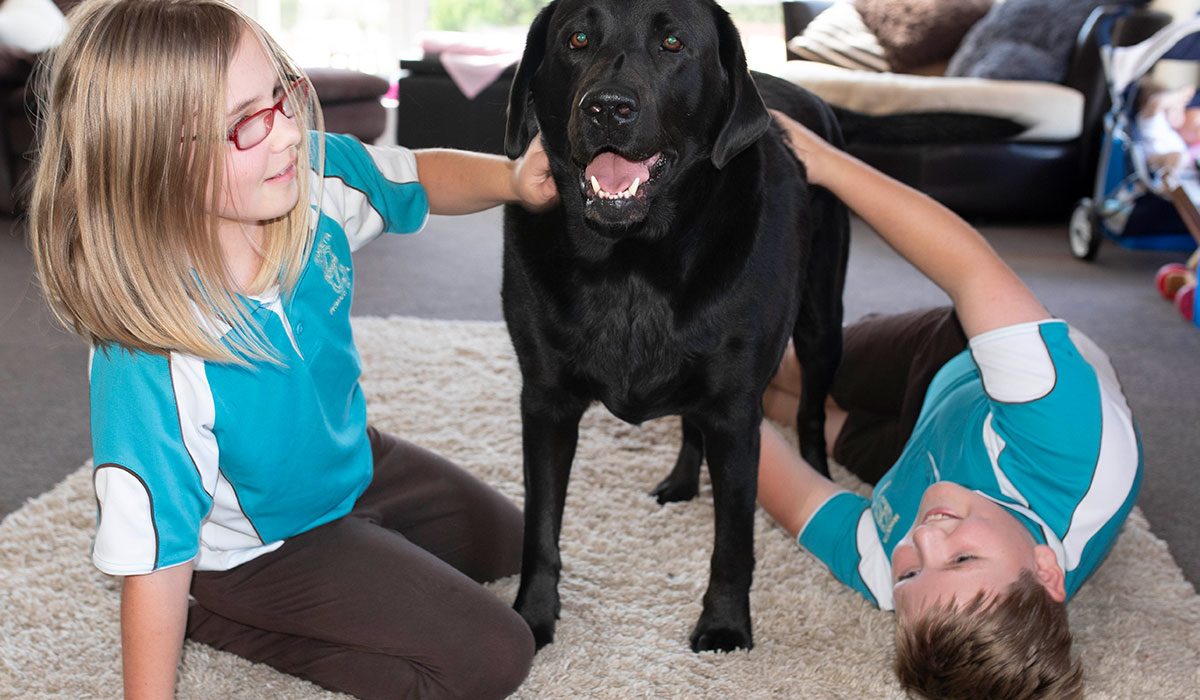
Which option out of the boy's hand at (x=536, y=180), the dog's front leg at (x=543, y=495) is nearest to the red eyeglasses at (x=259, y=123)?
the boy's hand at (x=536, y=180)

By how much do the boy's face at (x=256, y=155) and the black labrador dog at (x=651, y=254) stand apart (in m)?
0.33

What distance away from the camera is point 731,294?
1.26m

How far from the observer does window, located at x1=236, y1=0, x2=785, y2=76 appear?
668 cm

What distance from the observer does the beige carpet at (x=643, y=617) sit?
4.23ft

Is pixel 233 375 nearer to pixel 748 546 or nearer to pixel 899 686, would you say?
pixel 748 546

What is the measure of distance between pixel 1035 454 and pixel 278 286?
3.27 ft

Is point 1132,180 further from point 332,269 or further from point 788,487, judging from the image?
point 332,269

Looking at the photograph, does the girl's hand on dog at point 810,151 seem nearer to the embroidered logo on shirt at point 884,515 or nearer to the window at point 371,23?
the embroidered logo on shirt at point 884,515

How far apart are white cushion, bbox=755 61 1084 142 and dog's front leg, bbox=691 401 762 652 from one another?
9.95 feet

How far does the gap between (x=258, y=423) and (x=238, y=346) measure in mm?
104

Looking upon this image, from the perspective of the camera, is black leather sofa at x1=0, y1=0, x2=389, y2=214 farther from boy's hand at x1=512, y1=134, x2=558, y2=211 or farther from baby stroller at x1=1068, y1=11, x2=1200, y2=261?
baby stroller at x1=1068, y1=11, x2=1200, y2=261

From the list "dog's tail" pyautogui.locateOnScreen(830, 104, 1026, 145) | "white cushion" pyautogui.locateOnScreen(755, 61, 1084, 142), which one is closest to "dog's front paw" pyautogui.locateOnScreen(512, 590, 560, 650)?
"dog's tail" pyautogui.locateOnScreen(830, 104, 1026, 145)

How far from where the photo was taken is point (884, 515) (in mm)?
1502

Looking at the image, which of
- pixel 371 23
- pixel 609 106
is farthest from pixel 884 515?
pixel 371 23
